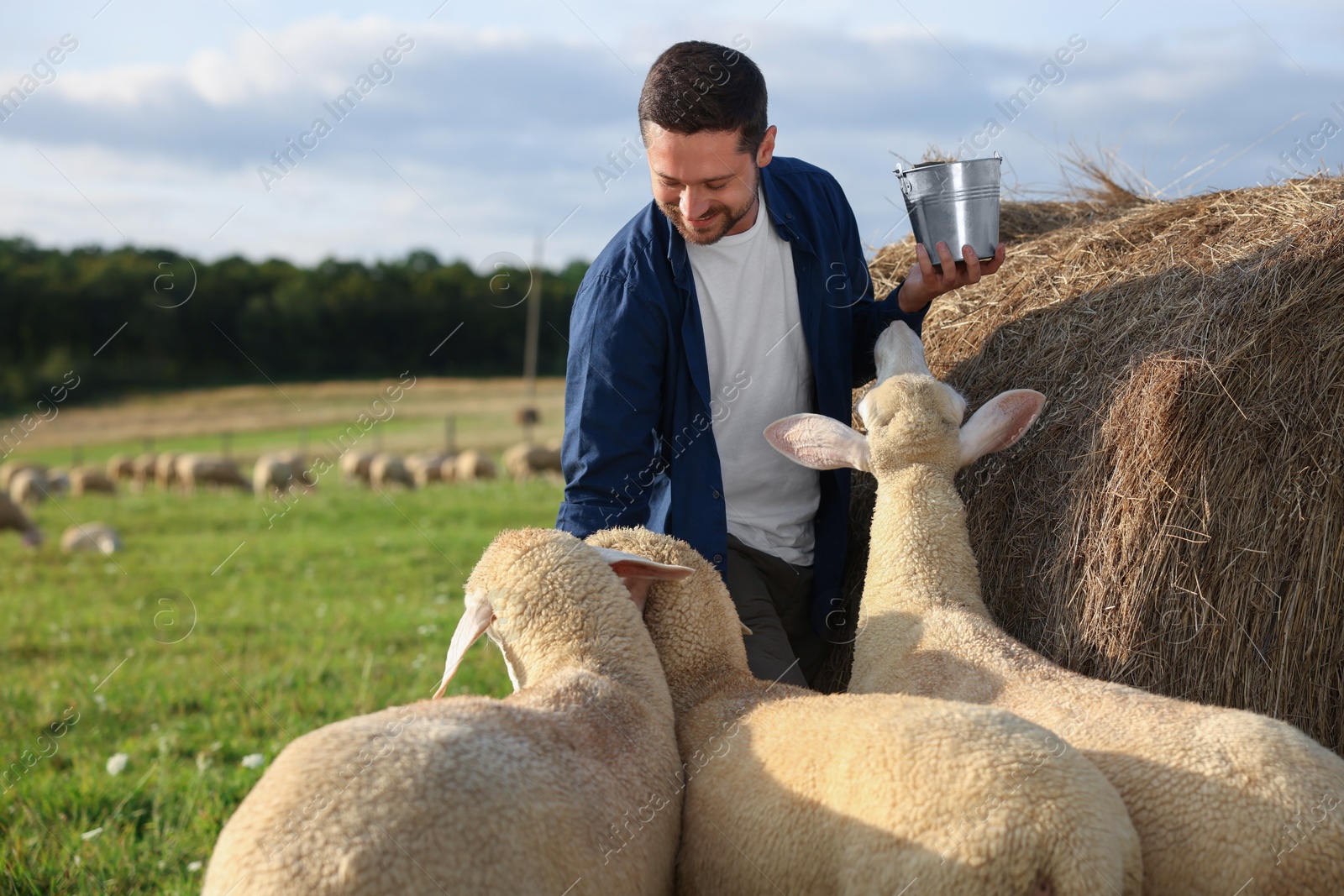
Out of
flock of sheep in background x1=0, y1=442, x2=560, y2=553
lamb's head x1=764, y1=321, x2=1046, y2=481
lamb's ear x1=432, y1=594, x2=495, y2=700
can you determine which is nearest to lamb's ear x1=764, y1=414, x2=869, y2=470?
lamb's head x1=764, y1=321, x2=1046, y2=481

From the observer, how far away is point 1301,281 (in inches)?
140

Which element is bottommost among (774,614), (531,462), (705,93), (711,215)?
(531,462)

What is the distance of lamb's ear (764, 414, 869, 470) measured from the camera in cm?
365

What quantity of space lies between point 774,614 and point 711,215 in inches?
57.8

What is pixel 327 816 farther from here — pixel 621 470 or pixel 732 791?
pixel 621 470

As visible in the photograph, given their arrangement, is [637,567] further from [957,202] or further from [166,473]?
[166,473]

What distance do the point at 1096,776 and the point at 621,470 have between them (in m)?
2.14

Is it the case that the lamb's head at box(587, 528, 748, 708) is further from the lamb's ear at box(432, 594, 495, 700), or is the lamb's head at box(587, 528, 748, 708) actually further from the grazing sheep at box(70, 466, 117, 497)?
the grazing sheep at box(70, 466, 117, 497)

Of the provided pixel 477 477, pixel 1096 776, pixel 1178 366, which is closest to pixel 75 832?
pixel 1096 776

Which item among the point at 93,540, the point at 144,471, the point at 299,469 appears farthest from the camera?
the point at 144,471

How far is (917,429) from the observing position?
3.52 metres

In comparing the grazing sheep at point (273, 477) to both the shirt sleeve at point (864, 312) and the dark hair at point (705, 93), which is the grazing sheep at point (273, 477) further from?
the dark hair at point (705, 93)

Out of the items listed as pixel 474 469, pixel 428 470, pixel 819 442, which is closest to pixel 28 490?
pixel 428 470

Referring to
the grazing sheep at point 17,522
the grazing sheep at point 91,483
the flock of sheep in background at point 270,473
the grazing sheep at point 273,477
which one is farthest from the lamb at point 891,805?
the grazing sheep at point 91,483
